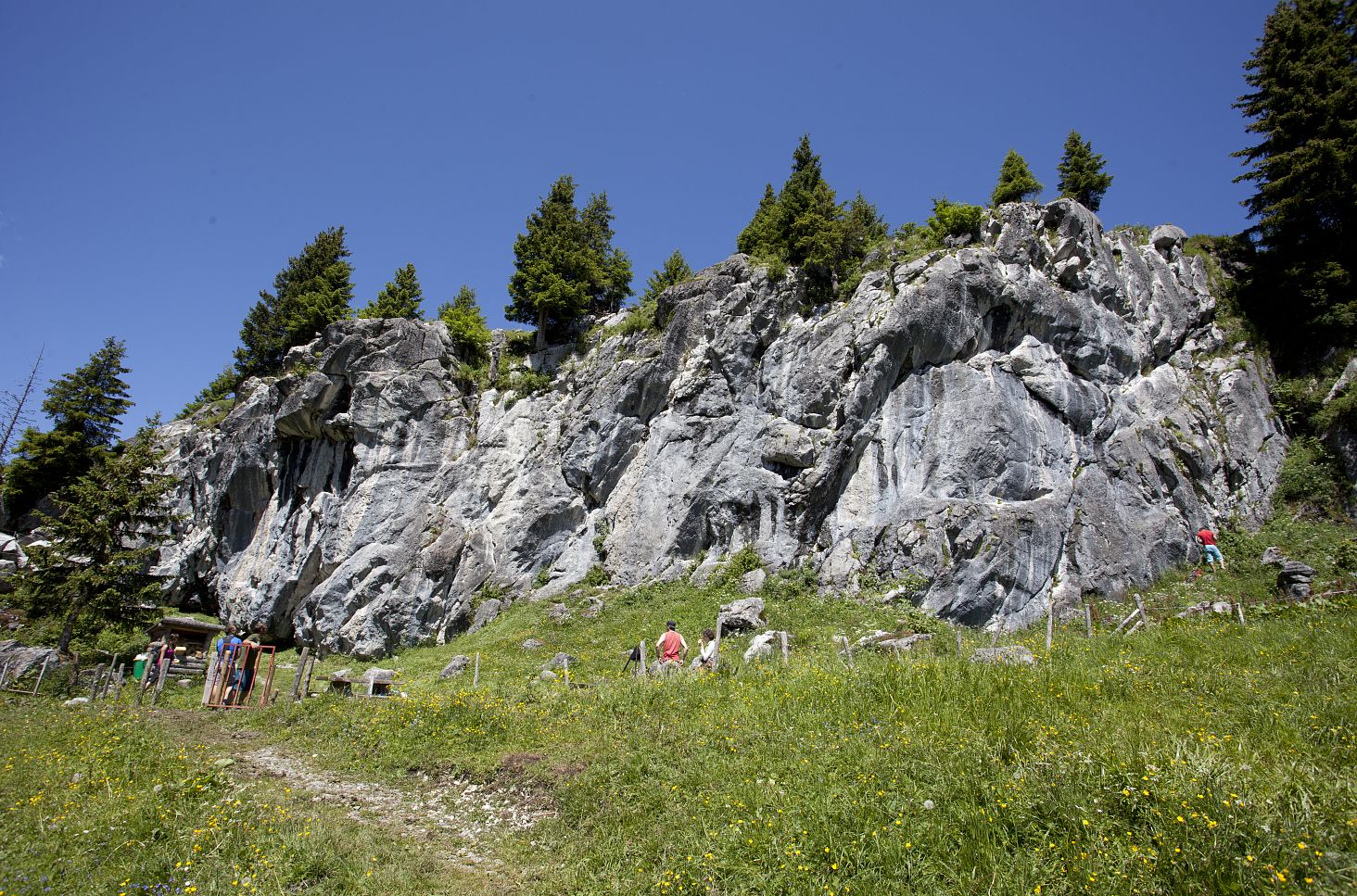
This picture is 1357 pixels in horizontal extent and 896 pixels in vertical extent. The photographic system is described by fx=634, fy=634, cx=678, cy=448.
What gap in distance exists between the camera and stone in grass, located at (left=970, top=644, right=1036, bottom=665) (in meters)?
11.6

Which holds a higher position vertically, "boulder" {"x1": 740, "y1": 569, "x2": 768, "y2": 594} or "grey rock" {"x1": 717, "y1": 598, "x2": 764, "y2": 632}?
"boulder" {"x1": 740, "y1": 569, "x2": 768, "y2": 594}

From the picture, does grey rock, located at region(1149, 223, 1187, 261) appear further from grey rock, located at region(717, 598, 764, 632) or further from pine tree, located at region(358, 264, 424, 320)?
pine tree, located at region(358, 264, 424, 320)

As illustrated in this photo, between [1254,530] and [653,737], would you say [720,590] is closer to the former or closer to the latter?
[653,737]

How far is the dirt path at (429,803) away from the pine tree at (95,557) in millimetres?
16908

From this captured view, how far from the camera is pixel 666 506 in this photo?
89.6 feet

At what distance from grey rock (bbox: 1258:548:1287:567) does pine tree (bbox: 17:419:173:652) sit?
39.6 meters

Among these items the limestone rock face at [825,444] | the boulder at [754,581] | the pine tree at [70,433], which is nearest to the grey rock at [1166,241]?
the limestone rock face at [825,444]

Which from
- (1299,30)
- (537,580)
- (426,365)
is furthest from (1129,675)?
(1299,30)

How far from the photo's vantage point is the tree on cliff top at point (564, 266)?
118 feet

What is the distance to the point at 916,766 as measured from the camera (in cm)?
776

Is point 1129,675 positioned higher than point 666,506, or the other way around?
point 666,506

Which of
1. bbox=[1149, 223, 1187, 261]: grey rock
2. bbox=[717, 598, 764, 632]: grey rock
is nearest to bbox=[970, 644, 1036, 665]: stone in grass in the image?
bbox=[717, 598, 764, 632]: grey rock

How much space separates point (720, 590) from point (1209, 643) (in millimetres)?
14363

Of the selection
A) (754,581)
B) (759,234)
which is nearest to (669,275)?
(759,234)
